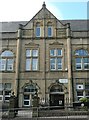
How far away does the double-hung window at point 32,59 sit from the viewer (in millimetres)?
22391

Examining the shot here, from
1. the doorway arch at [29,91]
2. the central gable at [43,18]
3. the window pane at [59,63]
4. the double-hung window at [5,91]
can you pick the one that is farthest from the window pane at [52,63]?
the double-hung window at [5,91]

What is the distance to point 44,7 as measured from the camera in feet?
81.2

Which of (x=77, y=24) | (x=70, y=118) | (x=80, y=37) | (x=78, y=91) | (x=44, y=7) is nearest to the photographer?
(x=70, y=118)

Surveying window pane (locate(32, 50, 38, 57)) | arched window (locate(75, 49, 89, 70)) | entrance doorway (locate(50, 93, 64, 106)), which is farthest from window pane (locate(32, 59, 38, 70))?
arched window (locate(75, 49, 89, 70))

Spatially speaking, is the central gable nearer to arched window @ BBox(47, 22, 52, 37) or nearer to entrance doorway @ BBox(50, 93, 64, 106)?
arched window @ BBox(47, 22, 52, 37)

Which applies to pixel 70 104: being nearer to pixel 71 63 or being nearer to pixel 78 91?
pixel 78 91

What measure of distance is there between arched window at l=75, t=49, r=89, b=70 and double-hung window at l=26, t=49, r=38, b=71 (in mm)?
4907

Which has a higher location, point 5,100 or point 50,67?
point 50,67

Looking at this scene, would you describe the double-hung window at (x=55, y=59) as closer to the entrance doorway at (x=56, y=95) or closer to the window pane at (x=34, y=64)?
the window pane at (x=34, y=64)

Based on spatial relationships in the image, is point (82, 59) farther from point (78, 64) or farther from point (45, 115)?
point (45, 115)

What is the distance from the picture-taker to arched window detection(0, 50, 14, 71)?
74.0 feet

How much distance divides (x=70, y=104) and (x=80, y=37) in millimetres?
8265

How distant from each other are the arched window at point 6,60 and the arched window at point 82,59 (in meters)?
7.86

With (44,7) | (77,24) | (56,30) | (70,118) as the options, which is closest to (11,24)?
(44,7)
